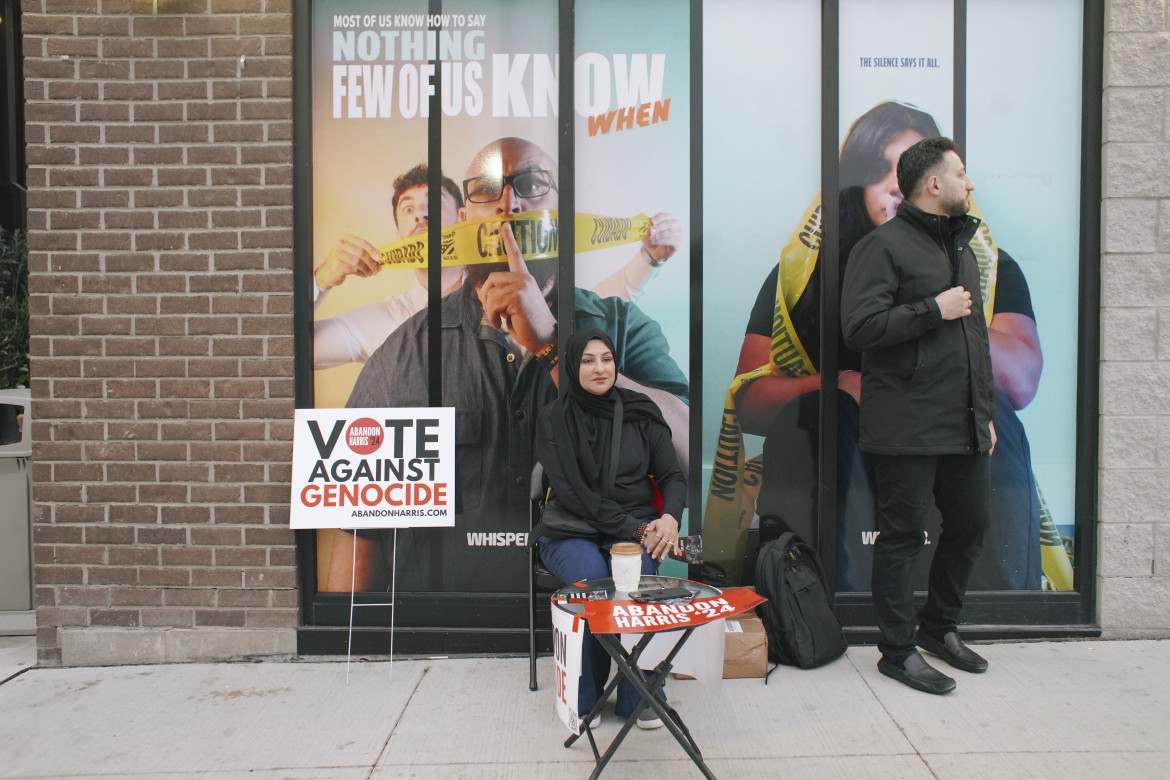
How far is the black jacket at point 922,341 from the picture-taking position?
3.33m

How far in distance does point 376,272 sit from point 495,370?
2.59 feet

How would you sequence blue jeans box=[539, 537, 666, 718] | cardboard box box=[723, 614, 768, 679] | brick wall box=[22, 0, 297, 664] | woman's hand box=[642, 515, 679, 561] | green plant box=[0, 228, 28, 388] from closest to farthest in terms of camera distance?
1. blue jeans box=[539, 537, 666, 718]
2. woman's hand box=[642, 515, 679, 561]
3. cardboard box box=[723, 614, 768, 679]
4. brick wall box=[22, 0, 297, 664]
5. green plant box=[0, 228, 28, 388]

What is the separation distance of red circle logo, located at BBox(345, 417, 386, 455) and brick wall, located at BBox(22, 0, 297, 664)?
37 centimetres

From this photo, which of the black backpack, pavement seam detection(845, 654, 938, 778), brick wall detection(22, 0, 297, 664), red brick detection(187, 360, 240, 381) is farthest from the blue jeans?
red brick detection(187, 360, 240, 381)

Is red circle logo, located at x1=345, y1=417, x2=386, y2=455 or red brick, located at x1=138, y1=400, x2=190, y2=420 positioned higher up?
red brick, located at x1=138, y1=400, x2=190, y2=420

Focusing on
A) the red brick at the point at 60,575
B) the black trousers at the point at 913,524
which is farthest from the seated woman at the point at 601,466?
the red brick at the point at 60,575

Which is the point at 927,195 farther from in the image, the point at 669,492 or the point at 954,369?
the point at 669,492

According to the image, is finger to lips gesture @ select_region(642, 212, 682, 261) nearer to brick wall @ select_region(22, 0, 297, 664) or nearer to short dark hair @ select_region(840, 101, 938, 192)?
Answer: short dark hair @ select_region(840, 101, 938, 192)

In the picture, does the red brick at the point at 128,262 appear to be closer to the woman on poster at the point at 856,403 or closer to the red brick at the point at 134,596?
the red brick at the point at 134,596

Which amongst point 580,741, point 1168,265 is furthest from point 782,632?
point 1168,265

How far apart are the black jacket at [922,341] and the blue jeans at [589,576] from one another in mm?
1286

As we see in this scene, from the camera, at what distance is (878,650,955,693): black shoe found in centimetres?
333

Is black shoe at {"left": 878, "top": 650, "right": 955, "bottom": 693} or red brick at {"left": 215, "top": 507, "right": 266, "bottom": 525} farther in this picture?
red brick at {"left": 215, "top": 507, "right": 266, "bottom": 525}

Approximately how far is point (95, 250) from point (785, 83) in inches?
141
